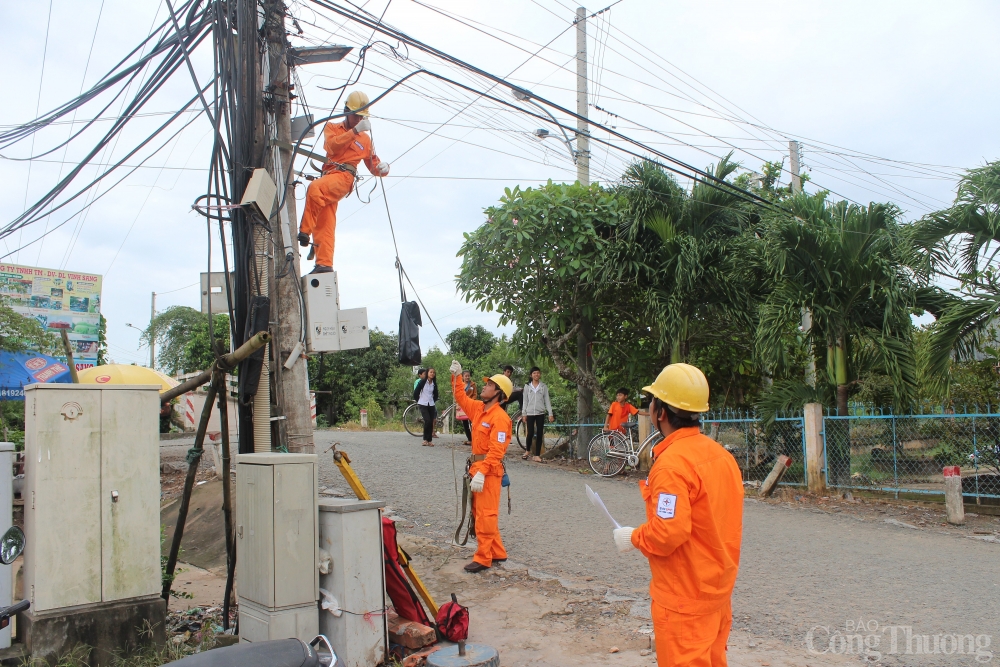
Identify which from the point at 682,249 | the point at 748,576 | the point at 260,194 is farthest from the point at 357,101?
the point at 682,249

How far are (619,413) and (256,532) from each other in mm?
8498

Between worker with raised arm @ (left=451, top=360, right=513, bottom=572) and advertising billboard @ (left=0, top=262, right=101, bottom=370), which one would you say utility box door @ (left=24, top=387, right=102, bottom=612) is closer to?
worker with raised arm @ (left=451, top=360, right=513, bottom=572)

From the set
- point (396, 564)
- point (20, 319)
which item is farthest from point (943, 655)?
point (20, 319)

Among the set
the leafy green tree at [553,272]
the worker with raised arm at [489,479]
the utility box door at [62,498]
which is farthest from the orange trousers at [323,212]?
the leafy green tree at [553,272]

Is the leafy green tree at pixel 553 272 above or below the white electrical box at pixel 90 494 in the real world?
above

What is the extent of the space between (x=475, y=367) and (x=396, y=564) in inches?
884

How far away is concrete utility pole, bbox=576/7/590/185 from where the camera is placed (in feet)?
45.8

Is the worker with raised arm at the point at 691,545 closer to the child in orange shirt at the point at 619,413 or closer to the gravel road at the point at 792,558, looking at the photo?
the gravel road at the point at 792,558

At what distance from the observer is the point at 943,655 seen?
15.0 ft

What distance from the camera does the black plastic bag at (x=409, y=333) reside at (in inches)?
221

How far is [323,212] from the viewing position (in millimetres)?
5902

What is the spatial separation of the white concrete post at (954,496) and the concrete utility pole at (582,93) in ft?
25.5

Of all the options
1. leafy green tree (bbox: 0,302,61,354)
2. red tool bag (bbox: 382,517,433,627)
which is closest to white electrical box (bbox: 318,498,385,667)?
red tool bag (bbox: 382,517,433,627)

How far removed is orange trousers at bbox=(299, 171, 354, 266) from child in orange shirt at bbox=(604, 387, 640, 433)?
23.8 feet
